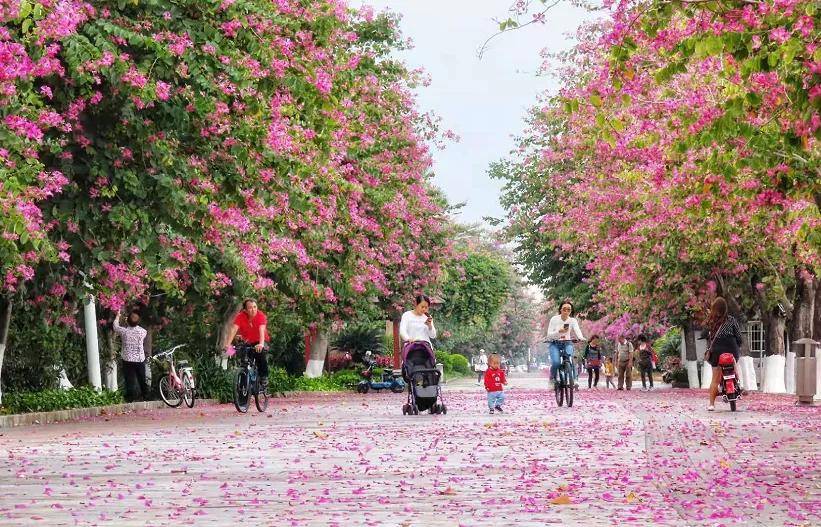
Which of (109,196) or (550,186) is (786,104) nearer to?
(109,196)

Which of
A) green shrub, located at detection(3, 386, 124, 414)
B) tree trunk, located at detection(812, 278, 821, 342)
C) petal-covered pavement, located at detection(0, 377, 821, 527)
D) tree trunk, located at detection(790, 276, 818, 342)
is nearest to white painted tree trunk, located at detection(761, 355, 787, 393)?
tree trunk, located at detection(790, 276, 818, 342)

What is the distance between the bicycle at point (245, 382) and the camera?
26.5 metres

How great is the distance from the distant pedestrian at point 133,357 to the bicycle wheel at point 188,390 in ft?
2.59

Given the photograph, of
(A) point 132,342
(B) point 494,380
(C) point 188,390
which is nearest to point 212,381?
(C) point 188,390

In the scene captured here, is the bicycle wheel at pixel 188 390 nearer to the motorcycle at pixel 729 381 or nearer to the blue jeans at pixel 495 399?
the blue jeans at pixel 495 399

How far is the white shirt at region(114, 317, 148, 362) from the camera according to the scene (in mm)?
30531

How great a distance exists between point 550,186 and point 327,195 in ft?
99.9

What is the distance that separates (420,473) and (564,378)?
15579mm

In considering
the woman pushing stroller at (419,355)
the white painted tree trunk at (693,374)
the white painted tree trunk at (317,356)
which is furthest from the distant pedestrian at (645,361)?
the woman pushing stroller at (419,355)

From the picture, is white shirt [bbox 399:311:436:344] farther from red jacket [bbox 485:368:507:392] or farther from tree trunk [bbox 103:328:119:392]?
tree trunk [bbox 103:328:119:392]

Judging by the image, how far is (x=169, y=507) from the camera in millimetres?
10438

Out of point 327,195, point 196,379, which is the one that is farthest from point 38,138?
point 196,379

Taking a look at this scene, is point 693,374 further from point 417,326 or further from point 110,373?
point 417,326

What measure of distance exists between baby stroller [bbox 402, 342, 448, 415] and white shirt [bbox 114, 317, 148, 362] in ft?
23.6
